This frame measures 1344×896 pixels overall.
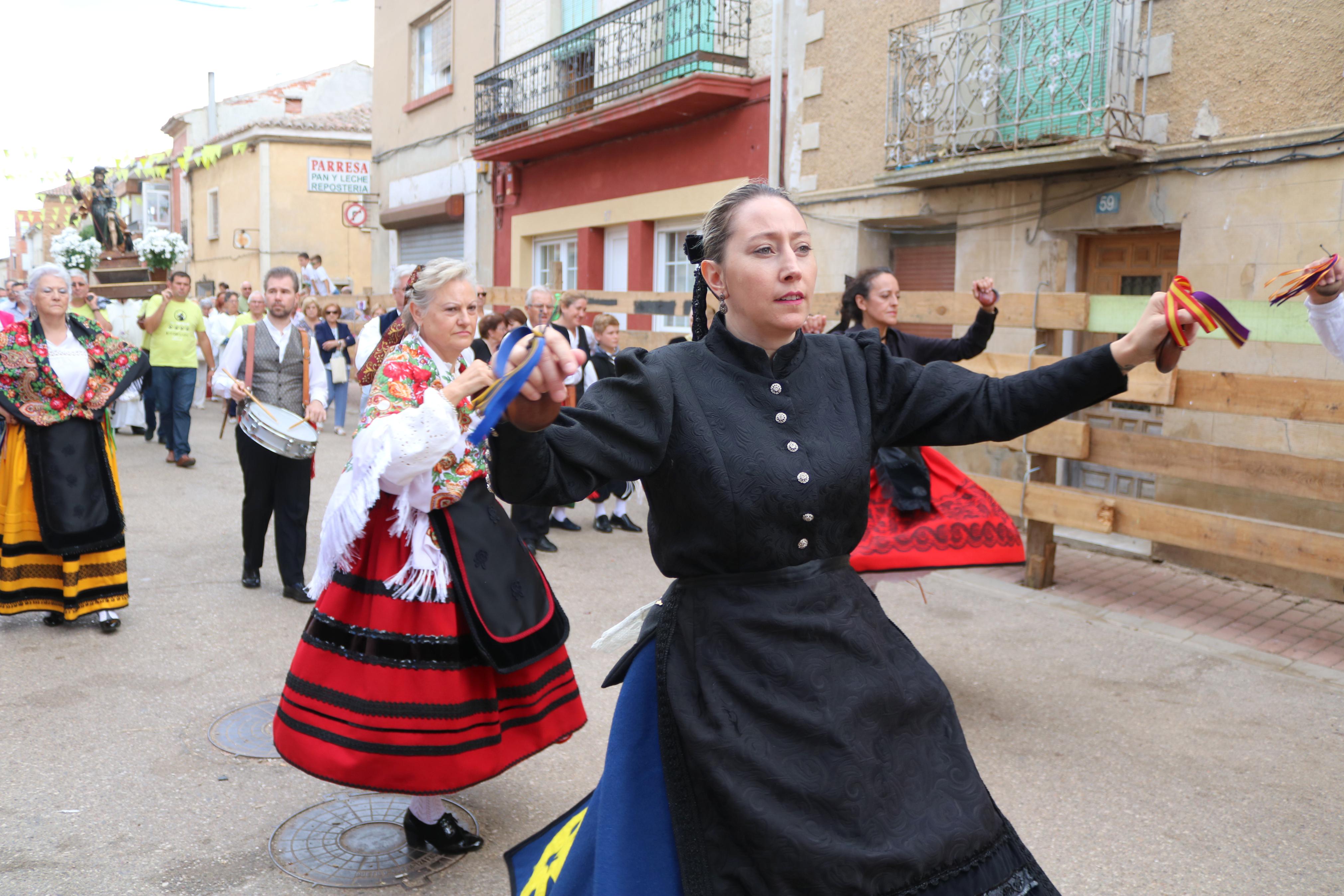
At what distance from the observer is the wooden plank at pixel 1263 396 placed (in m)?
5.50

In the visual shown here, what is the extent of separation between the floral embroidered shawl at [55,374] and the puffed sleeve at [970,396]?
15.3 ft

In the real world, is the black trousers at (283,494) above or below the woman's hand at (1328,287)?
below

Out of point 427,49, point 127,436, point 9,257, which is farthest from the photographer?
point 9,257

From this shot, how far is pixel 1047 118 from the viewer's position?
→ 25.4 ft

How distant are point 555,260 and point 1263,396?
1165cm

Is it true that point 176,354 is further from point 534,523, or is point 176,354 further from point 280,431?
point 280,431

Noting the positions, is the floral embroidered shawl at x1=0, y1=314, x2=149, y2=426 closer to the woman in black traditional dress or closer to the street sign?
the woman in black traditional dress

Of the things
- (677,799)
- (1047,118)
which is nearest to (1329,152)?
(1047,118)

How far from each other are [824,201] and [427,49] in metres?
11.2

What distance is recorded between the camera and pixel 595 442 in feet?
6.46

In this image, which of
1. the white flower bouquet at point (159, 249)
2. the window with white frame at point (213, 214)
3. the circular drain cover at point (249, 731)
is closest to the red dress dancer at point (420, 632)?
the circular drain cover at point (249, 731)

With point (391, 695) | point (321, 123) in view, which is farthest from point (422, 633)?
point (321, 123)

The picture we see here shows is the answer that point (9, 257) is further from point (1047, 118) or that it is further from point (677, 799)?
point (677, 799)

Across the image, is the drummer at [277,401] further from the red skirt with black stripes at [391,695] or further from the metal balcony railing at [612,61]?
the metal balcony railing at [612,61]
